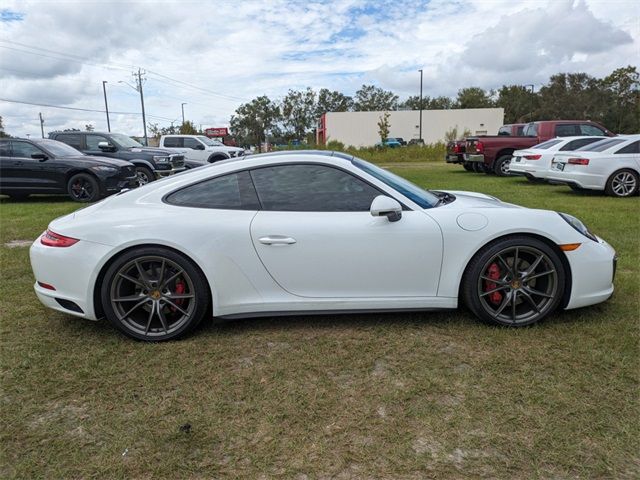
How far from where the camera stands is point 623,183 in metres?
9.79

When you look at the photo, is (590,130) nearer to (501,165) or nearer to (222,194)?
(501,165)

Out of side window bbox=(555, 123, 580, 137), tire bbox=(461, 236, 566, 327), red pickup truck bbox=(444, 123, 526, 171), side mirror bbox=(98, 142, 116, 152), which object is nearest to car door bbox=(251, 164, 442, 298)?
tire bbox=(461, 236, 566, 327)

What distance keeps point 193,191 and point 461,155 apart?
16.0 meters

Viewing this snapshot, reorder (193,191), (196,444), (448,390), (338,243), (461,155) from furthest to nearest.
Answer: (461,155)
(193,191)
(338,243)
(448,390)
(196,444)

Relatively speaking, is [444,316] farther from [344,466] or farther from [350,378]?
[344,466]

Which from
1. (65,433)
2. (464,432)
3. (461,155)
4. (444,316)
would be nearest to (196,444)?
(65,433)

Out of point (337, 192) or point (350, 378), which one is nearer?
point (350, 378)

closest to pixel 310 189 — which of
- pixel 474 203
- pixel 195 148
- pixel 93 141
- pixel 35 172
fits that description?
pixel 474 203

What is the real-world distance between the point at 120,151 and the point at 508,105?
269ft

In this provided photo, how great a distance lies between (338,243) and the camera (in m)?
3.18

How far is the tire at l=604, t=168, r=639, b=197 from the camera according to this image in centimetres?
975

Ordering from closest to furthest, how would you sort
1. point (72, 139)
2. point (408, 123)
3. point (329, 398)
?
point (329, 398) < point (72, 139) < point (408, 123)

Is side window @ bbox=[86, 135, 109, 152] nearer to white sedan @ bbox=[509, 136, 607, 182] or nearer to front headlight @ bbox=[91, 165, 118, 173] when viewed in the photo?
front headlight @ bbox=[91, 165, 118, 173]

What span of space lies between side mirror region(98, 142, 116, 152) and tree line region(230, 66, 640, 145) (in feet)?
172
